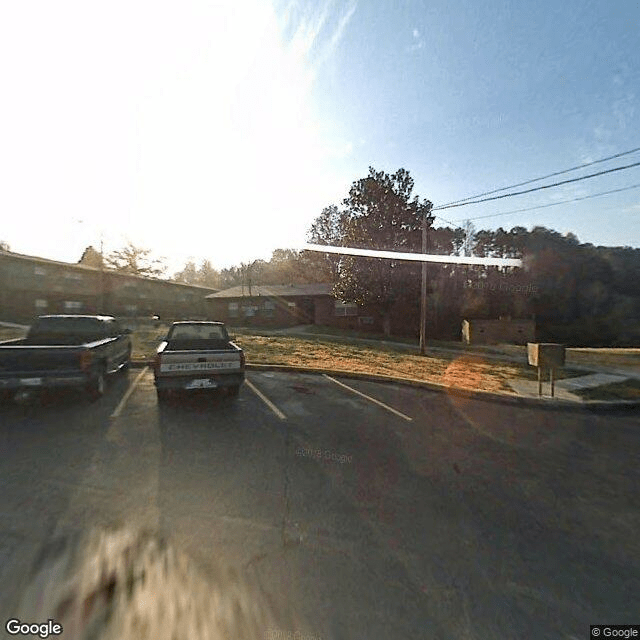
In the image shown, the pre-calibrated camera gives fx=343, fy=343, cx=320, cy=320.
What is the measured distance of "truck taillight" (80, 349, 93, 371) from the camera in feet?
22.2

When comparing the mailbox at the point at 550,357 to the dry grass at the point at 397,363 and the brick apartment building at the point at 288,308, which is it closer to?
the dry grass at the point at 397,363

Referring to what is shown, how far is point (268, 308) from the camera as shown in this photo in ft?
104

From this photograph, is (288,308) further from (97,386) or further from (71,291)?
(97,386)

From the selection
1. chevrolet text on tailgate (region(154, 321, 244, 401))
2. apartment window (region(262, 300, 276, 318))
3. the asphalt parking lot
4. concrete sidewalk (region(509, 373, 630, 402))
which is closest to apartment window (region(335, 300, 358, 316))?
apartment window (region(262, 300, 276, 318))

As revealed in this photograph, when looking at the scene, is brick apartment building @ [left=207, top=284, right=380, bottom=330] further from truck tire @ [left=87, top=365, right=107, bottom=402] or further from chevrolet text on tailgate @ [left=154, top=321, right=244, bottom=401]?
truck tire @ [left=87, top=365, right=107, bottom=402]

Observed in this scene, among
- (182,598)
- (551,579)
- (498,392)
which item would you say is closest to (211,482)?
(182,598)

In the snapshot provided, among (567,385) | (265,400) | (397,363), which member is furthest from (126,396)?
(567,385)

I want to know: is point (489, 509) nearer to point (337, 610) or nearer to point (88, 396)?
point (337, 610)

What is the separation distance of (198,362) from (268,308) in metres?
24.8

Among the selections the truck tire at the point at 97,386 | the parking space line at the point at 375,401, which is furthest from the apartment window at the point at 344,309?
the truck tire at the point at 97,386

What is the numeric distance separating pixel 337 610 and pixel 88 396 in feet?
23.4

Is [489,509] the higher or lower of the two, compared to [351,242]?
lower

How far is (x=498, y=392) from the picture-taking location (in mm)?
8648

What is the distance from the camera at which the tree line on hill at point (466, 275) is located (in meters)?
23.1
